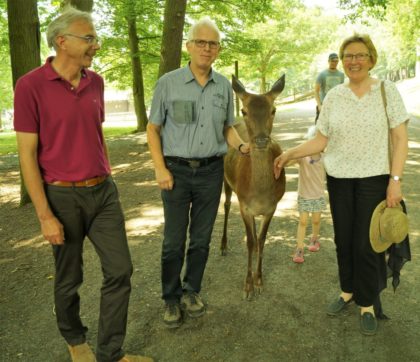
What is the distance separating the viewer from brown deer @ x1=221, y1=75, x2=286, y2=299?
3.93 meters

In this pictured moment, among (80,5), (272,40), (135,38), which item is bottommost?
(80,5)

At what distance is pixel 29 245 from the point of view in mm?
5863

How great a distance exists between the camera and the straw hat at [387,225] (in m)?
Result: 3.36

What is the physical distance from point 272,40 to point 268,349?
113 feet

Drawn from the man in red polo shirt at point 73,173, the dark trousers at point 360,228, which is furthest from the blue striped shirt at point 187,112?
the dark trousers at point 360,228

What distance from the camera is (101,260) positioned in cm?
300

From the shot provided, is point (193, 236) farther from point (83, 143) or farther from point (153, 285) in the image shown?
point (83, 143)

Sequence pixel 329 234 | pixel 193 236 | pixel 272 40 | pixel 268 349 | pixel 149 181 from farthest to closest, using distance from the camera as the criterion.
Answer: pixel 272 40, pixel 149 181, pixel 329 234, pixel 193 236, pixel 268 349

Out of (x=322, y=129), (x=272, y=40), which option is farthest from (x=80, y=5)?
(x=272, y=40)

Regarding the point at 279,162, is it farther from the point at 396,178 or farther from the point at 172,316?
the point at 172,316

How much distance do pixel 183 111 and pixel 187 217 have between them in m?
1.01

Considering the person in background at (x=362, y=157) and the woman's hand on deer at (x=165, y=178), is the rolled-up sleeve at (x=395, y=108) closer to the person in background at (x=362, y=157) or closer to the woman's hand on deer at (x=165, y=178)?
the person in background at (x=362, y=157)

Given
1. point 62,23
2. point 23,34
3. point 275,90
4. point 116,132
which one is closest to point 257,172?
point 275,90

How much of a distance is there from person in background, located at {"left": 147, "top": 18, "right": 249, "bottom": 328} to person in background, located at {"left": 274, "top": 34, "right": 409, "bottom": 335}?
91 centimetres
